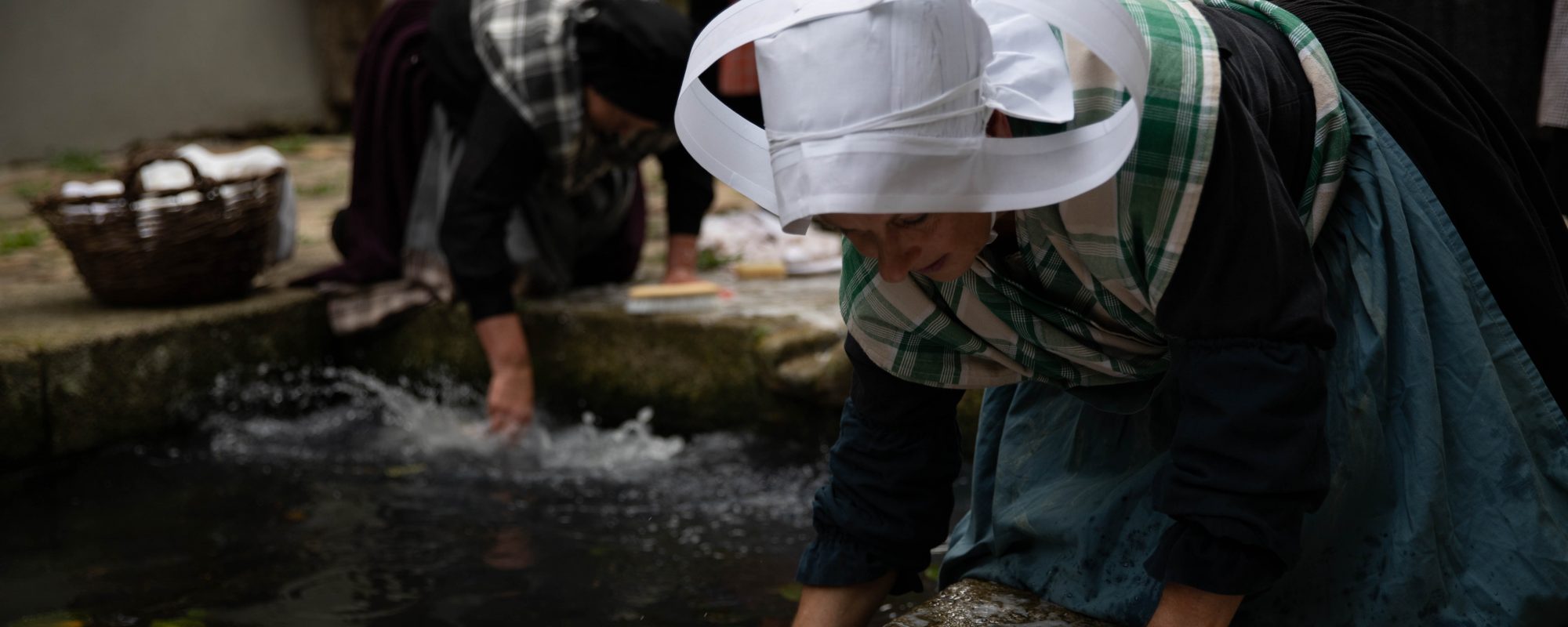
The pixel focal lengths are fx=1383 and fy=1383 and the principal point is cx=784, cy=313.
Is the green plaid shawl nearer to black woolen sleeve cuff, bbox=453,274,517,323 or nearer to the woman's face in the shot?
the woman's face

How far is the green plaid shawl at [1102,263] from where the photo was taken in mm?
1370

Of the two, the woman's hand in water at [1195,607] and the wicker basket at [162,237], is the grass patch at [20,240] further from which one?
Answer: the woman's hand in water at [1195,607]

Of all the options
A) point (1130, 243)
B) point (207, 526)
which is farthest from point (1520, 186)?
point (207, 526)

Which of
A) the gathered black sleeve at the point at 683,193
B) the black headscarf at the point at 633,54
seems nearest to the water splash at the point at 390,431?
the gathered black sleeve at the point at 683,193

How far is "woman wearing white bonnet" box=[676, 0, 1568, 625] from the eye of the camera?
1.32 m

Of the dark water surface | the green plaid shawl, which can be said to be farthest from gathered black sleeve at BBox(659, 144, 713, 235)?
the green plaid shawl

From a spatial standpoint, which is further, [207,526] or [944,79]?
[207,526]

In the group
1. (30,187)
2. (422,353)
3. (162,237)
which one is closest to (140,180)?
(162,237)

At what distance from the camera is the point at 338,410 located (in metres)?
4.41

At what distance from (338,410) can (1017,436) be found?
297 cm

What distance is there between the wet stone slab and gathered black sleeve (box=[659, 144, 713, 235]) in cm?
277

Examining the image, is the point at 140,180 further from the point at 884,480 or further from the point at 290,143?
the point at 290,143

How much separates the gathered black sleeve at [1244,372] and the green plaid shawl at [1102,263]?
34mm

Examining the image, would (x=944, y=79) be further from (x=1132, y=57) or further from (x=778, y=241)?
(x=778, y=241)
